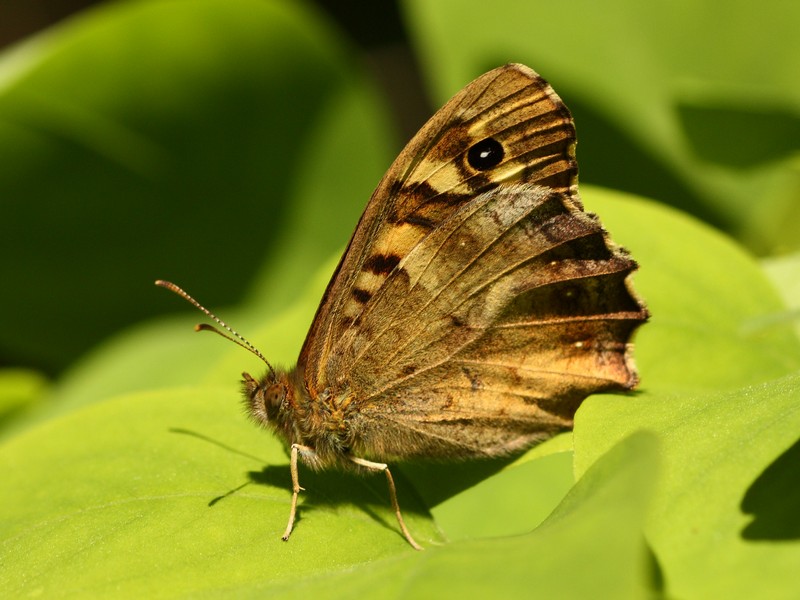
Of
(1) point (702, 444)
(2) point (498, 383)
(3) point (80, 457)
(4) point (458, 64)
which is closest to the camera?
(1) point (702, 444)

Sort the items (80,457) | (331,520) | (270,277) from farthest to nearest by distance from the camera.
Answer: (270,277) → (80,457) → (331,520)

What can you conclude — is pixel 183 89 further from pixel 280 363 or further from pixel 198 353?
pixel 280 363

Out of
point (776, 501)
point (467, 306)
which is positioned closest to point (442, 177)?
point (467, 306)

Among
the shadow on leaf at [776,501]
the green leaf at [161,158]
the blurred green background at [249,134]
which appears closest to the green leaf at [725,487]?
the shadow on leaf at [776,501]

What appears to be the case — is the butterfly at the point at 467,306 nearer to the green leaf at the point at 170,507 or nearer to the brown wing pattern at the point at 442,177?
the brown wing pattern at the point at 442,177

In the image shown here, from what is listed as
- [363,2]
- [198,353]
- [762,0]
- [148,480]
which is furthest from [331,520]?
[363,2]

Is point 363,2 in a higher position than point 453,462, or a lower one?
higher

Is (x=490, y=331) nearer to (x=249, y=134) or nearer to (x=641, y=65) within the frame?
(x=641, y=65)
